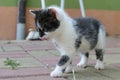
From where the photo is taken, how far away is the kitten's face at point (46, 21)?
11.1 feet

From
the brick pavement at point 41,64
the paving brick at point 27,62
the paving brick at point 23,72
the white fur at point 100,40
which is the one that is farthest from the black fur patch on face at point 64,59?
the paving brick at point 27,62

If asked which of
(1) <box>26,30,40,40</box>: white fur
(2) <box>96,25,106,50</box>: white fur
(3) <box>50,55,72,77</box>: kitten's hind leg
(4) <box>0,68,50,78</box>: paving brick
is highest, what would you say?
(2) <box>96,25,106,50</box>: white fur

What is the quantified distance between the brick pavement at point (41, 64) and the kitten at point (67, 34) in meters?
0.18

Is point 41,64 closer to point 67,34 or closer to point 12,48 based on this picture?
point 67,34

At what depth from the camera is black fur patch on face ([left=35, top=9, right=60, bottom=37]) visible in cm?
339

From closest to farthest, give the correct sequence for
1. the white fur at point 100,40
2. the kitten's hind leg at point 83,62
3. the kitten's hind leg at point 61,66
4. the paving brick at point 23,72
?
Result: 1. the kitten's hind leg at point 61,66
2. the paving brick at point 23,72
3. the white fur at point 100,40
4. the kitten's hind leg at point 83,62

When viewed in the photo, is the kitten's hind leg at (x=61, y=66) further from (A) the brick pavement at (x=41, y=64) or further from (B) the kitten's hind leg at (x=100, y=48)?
(B) the kitten's hind leg at (x=100, y=48)

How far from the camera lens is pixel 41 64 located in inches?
176

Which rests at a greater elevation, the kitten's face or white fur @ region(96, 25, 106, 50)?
the kitten's face

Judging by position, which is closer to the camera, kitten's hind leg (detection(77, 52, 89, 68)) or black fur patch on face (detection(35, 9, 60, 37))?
black fur patch on face (detection(35, 9, 60, 37))

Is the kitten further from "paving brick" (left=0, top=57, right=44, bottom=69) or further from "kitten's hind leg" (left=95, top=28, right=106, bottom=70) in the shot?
"paving brick" (left=0, top=57, right=44, bottom=69)

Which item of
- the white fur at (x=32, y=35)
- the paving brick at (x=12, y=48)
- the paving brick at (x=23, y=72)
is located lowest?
the paving brick at (x=12, y=48)

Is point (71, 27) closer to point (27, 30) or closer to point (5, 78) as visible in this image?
Result: point (5, 78)

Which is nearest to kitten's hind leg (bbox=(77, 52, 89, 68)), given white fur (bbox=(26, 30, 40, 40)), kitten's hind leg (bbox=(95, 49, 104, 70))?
kitten's hind leg (bbox=(95, 49, 104, 70))
